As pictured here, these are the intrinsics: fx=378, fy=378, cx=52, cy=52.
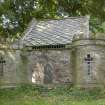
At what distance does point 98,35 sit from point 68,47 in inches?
109

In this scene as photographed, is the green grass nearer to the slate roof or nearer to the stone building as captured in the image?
the stone building

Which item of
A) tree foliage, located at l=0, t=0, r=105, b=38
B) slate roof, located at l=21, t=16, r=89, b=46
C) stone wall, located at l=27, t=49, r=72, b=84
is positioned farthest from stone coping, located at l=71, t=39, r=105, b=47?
tree foliage, located at l=0, t=0, r=105, b=38

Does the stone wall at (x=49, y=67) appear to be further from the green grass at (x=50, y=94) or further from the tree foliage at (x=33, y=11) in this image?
the tree foliage at (x=33, y=11)

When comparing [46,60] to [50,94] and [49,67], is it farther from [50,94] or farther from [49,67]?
[50,94]

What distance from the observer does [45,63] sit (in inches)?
1173

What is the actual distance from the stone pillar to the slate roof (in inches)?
75.1

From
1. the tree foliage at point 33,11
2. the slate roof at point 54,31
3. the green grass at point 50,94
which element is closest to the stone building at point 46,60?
the slate roof at point 54,31

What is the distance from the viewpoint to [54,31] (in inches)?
1273

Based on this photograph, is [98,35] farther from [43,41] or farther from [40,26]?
[40,26]

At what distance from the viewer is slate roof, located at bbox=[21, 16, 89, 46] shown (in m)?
30.5

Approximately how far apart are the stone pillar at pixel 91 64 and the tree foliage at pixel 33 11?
11.1m

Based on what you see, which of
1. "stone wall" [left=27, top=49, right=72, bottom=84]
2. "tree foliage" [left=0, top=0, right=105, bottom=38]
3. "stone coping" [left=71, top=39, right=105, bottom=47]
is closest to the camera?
"stone coping" [left=71, top=39, right=105, bottom=47]

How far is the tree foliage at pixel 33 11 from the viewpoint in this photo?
129 ft

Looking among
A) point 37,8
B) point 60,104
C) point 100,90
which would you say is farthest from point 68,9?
point 60,104
